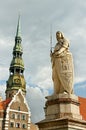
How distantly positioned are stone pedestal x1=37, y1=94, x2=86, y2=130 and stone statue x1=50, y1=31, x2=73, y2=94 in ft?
1.20

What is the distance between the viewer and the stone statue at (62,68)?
10320 mm

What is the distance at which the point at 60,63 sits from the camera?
34.5 ft

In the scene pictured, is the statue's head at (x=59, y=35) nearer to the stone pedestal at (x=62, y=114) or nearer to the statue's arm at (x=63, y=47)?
the statue's arm at (x=63, y=47)

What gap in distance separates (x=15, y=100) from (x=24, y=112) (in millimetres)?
3022

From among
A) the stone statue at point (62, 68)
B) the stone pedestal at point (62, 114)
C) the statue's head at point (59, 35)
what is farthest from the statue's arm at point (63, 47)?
the stone pedestal at point (62, 114)

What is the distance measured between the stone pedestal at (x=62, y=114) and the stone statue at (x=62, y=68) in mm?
364

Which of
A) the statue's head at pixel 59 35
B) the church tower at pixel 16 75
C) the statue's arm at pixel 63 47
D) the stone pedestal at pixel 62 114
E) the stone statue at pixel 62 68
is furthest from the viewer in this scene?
the church tower at pixel 16 75

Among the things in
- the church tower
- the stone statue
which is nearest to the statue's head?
the stone statue

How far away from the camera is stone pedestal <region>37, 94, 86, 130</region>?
367 inches

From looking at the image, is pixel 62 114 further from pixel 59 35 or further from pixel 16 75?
pixel 16 75

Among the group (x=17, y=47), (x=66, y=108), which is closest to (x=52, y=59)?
(x=66, y=108)

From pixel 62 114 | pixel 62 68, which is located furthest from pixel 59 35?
pixel 62 114

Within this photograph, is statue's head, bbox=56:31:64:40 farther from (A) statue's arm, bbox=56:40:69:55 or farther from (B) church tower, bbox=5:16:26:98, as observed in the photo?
(B) church tower, bbox=5:16:26:98

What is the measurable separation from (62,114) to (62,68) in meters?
1.64
